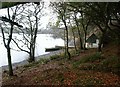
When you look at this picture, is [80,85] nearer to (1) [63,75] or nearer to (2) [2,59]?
(1) [63,75]

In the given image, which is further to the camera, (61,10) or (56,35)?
(56,35)

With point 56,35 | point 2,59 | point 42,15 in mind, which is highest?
point 42,15

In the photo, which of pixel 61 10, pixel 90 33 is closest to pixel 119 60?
pixel 61 10

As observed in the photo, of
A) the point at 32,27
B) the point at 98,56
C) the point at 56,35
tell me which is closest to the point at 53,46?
the point at 56,35

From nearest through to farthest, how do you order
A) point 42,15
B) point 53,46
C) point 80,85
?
point 80,85
point 42,15
point 53,46

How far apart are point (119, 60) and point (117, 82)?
4.03 meters

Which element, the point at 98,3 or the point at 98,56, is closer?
the point at 98,3

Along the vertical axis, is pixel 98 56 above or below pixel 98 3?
below

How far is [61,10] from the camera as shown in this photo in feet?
75.5

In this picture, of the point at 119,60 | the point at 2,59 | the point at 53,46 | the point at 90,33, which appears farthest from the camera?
the point at 53,46

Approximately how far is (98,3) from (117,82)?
7.32m

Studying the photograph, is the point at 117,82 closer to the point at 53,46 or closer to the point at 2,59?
the point at 2,59

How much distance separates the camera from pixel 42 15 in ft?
97.3

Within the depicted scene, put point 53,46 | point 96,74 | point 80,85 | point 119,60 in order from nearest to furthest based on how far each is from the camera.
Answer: point 80,85, point 96,74, point 119,60, point 53,46
